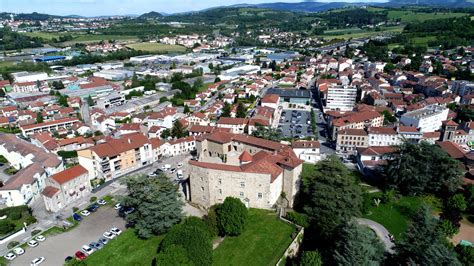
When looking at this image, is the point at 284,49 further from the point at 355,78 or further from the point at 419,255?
the point at 419,255

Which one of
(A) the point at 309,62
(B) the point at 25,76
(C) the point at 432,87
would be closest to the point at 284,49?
(A) the point at 309,62

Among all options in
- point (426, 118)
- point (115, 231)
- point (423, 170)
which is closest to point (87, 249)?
point (115, 231)

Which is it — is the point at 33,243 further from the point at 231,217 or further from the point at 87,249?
the point at 231,217

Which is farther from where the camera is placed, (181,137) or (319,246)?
(181,137)

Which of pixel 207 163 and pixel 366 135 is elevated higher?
pixel 207 163

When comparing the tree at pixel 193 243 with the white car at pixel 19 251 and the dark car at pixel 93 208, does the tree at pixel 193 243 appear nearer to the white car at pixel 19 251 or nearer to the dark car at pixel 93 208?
the dark car at pixel 93 208

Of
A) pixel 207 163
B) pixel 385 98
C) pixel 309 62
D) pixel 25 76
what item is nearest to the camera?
pixel 207 163
